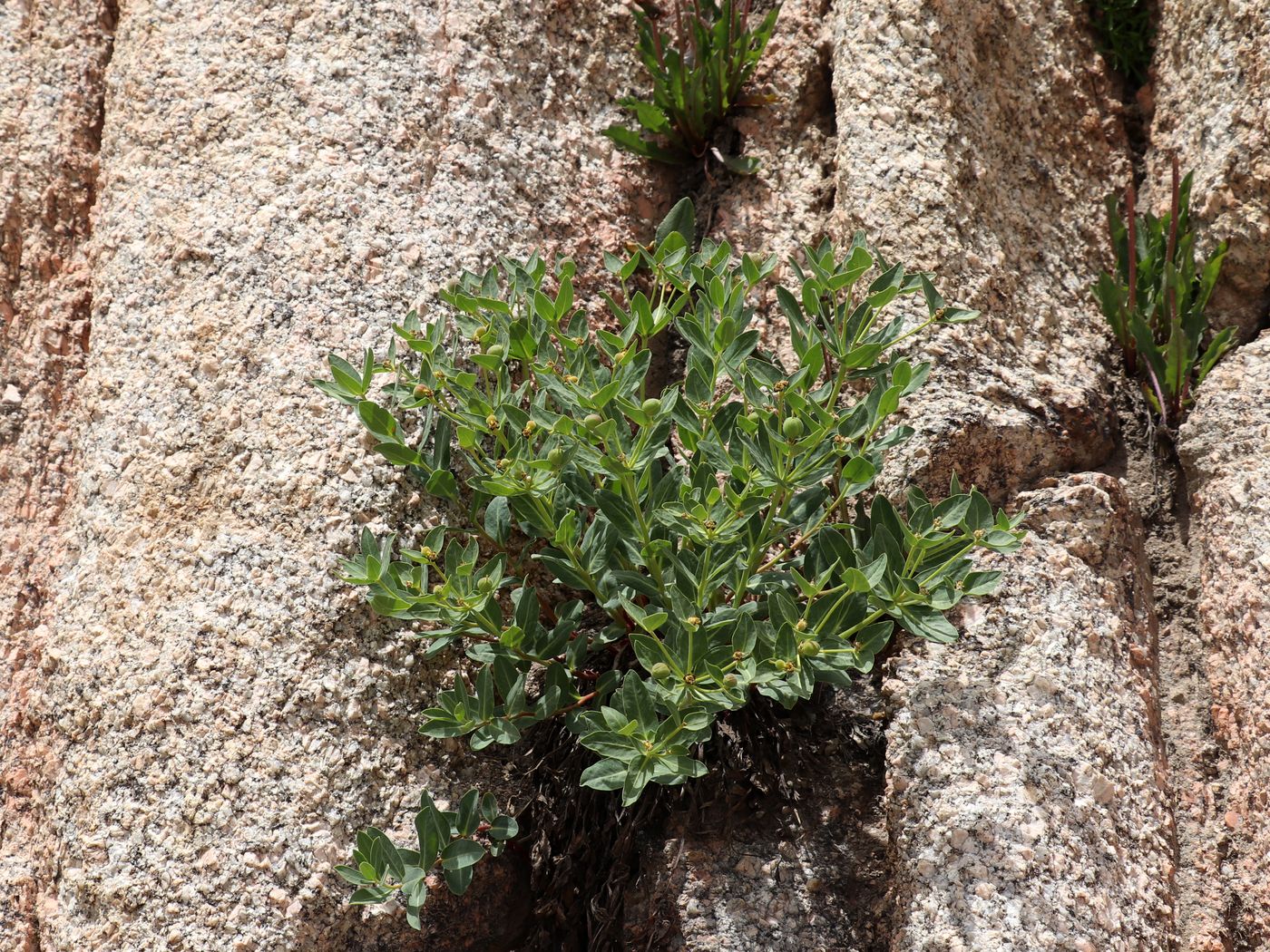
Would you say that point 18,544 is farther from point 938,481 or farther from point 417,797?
point 938,481

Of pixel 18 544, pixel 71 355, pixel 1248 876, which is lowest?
pixel 1248 876

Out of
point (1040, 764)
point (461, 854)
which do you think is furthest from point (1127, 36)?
point (461, 854)

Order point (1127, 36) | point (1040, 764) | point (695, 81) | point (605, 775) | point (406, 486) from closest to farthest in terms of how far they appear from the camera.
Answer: point (605, 775), point (1040, 764), point (406, 486), point (695, 81), point (1127, 36)

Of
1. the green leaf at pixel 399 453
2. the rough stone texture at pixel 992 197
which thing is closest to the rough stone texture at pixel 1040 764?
the rough stone texture at pixel 992 197

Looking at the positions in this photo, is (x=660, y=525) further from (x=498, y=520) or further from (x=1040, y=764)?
(x=1040, y=764)

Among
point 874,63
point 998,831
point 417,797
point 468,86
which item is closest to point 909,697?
point 998,831

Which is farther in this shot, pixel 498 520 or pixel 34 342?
pixel 34 342
